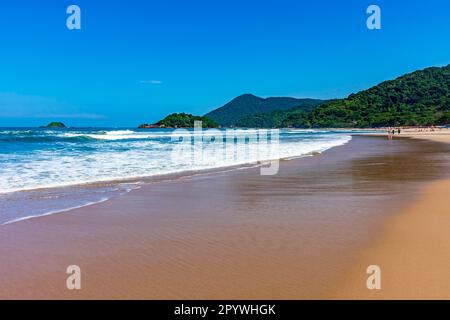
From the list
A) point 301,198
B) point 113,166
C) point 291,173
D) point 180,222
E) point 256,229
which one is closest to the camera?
point 256,229

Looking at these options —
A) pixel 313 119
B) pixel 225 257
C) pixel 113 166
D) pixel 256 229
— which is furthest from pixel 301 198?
pixel 313 119

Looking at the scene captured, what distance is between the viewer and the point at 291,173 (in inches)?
537

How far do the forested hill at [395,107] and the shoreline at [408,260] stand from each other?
13388 centimetres

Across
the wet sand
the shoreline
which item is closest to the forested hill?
the wet sand

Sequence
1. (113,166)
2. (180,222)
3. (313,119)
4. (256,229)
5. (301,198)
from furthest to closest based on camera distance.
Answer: (313,119)
(113,166)
(301,198)
(180,222)
(256,229)

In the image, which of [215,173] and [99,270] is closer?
[99,270]

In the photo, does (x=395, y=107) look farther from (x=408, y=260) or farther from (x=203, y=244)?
(x=203, y=244)

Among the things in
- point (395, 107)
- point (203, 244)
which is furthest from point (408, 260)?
point (395, 107)

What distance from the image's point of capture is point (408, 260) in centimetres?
447

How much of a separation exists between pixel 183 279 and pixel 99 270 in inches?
36.1

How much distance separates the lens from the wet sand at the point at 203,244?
3.84 metres

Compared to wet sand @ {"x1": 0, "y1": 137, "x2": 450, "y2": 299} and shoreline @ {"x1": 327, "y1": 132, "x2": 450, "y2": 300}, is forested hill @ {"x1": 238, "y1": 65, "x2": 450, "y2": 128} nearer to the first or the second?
wet sand @ {"x1": 0, "y1": 137, "x2": 450, "y2": 299}

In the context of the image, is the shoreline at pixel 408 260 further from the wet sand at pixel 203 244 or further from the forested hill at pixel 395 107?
the forested hill at pixel 395 107
